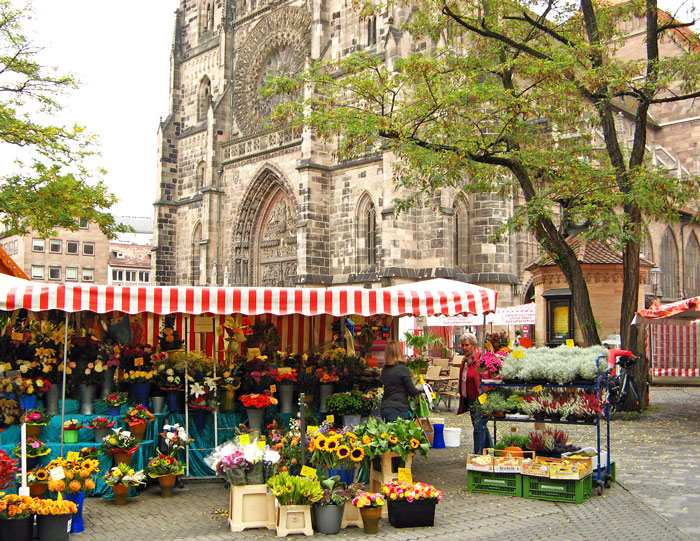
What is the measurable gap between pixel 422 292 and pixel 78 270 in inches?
2268

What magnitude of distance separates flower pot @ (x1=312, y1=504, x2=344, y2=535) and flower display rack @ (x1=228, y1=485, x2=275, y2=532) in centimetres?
47

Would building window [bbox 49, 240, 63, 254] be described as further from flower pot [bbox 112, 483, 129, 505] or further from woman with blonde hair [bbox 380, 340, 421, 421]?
woman with blonde hair [bbox 380, 340, 421, 421]

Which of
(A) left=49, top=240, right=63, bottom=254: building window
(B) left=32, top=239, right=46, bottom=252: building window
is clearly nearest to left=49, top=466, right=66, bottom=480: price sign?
(B) left=32, top=239, right=46, bottom=252: building window

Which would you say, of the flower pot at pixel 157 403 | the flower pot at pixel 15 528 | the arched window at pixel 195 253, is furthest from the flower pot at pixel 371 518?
the arched window at pixel 195 253

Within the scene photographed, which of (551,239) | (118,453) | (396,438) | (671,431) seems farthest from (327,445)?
(551,239)

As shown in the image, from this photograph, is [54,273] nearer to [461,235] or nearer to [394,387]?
[461,235]

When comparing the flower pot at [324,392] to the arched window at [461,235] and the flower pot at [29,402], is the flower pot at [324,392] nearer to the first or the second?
the flower pot at [29,402]

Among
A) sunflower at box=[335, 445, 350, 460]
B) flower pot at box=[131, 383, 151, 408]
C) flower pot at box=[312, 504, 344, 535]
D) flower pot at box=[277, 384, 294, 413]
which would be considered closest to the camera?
flower pot at box=[312, 504, 344, 535]

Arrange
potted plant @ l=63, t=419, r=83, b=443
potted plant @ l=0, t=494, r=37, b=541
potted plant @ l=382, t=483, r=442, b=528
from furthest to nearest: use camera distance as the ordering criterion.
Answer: potted plant @ l=63, t=419, r=83, b=443
potted plant @ l=382, t=483, r=442, b=528
potted plant @ l=0, t=494, r=37, b=541

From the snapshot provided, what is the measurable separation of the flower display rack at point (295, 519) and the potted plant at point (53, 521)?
1.81 m

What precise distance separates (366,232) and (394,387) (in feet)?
65.4

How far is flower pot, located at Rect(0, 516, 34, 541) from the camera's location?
6.13 metres

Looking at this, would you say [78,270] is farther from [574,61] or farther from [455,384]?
[574,61]

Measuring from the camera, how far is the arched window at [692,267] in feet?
112
